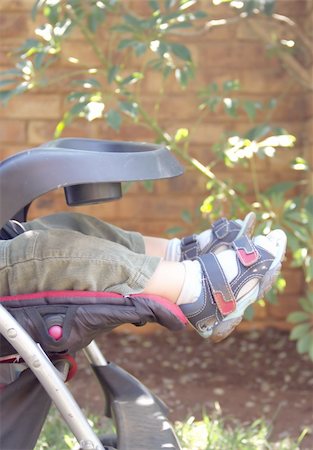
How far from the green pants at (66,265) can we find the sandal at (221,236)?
1.08 feet

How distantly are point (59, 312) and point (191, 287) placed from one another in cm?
29

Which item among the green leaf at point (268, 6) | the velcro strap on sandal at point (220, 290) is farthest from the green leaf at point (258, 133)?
the velcro strap on sandal at point (220, 290)

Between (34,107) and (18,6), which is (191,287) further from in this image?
(18,6)

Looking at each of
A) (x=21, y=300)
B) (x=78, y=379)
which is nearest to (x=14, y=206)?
(x=21, y=300)

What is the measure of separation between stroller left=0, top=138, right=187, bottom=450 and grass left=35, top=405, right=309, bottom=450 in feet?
2.20

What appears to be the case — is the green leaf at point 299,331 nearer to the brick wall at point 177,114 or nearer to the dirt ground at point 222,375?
the dirt ground at point 222,375

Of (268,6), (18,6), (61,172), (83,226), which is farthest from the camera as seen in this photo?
(18,6)

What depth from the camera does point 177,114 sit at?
3338mm

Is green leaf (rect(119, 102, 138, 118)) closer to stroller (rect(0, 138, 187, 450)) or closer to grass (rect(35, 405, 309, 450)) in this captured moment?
stroller (rect(0, 138, 187, 450))

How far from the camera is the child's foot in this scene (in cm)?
154

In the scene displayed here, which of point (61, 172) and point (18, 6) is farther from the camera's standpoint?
point (18, 6)

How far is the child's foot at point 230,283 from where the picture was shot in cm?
154

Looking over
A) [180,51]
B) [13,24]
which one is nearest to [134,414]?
[180,51]

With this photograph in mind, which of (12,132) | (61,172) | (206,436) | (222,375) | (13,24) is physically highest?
(61,172)
